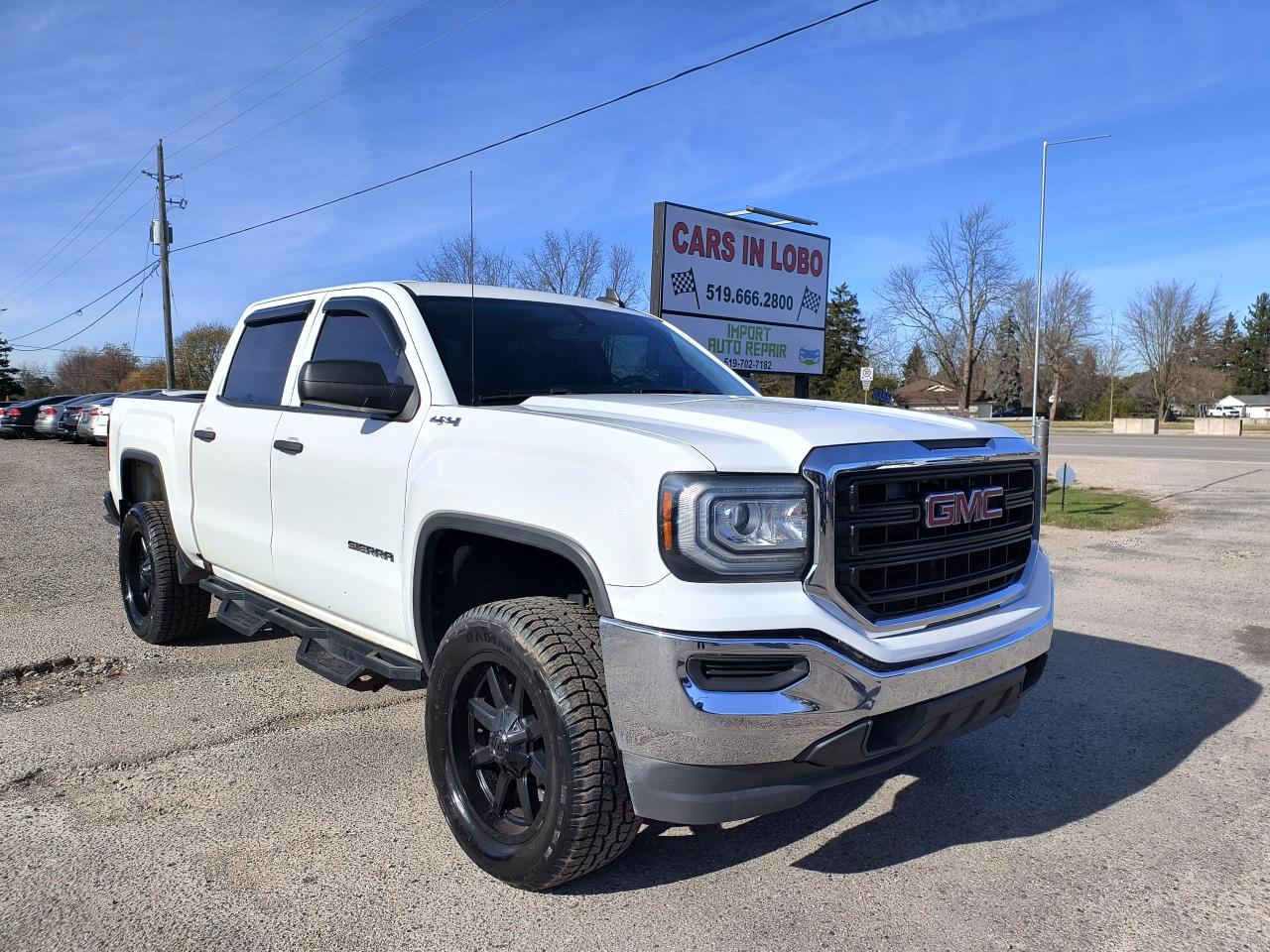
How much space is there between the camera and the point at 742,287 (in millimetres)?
12234

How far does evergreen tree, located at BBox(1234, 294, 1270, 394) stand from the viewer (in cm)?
11200

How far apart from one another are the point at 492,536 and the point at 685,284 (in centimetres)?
873

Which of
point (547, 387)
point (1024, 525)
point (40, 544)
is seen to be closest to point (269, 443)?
point (547, 387)

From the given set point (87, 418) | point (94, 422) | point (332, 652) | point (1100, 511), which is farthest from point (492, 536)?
point (87, 418)

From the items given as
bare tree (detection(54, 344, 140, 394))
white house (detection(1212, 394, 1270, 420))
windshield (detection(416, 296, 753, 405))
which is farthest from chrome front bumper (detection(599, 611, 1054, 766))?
white house (detection(1212, 394, 1270, 420))

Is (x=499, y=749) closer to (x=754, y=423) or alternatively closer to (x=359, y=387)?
(x=754, y=423)

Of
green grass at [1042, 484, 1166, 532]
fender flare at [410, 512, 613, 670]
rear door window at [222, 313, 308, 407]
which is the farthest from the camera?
green grass at [1042, 484, 1166, 532]

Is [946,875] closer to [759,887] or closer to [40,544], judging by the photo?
[759,887]

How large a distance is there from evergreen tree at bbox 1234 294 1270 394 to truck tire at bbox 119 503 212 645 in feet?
429

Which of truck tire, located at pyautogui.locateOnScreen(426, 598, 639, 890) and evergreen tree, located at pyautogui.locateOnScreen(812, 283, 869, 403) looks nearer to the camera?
truck tire, located at pyautogui.locateOnScreen(426, 598, 639, 890)

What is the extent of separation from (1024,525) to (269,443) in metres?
3.18

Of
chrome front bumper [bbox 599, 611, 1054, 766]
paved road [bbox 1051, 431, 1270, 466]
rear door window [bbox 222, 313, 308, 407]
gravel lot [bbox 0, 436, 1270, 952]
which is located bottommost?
gravel lot [bbox 0, 436, 1270, 952]

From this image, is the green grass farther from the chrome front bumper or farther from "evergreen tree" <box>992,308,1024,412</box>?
"evergreen tree" <box>992,308,1024,412</box>

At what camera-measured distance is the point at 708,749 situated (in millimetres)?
2449
